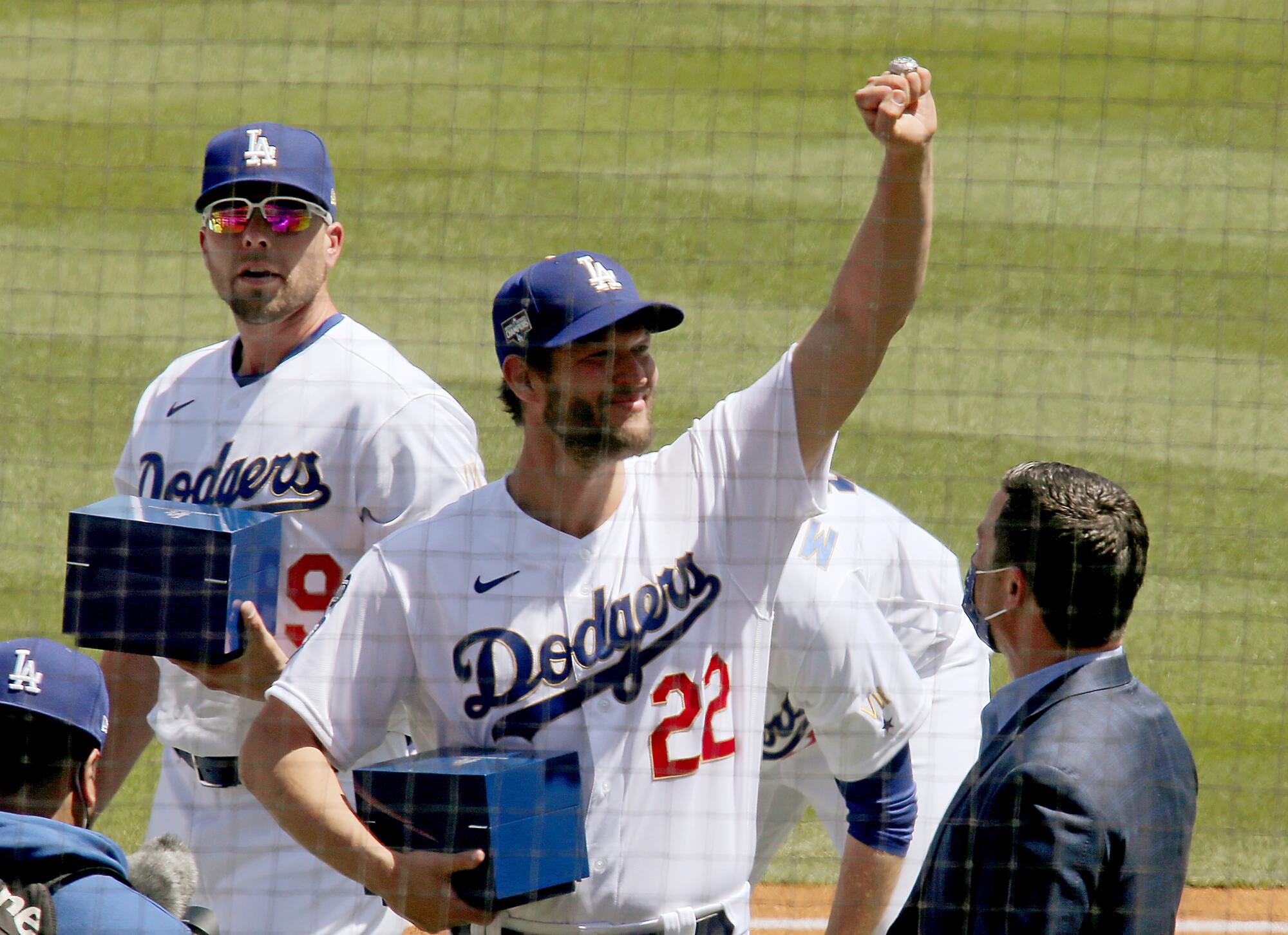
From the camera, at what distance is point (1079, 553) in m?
2.52

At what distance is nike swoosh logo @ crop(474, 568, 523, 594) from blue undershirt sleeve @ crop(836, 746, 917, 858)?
102 centimetres

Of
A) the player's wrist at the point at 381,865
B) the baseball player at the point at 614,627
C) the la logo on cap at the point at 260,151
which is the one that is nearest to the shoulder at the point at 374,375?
the la logo on cap at the point at 260,151

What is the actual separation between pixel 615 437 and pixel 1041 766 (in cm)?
90

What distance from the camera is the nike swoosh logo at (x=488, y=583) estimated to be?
2.67 meters

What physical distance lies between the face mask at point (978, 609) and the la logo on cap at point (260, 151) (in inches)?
73.5

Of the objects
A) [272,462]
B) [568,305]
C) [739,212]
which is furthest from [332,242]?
[739,212]

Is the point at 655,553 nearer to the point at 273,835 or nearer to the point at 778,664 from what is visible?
the point at 778,664

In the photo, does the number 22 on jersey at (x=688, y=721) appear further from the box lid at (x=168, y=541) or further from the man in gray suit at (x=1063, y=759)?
the box lid at (x=168, y=541)

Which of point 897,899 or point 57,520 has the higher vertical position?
point 57,520

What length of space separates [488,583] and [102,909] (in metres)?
0.83

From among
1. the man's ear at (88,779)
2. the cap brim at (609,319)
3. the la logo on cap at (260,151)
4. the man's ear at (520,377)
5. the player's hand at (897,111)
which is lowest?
the man's ear at (88,779)

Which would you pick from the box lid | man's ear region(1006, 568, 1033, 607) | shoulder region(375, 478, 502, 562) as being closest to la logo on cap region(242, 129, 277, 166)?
the box lid

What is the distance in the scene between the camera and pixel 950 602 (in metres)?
3.84

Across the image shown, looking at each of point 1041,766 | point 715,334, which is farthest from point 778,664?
point 715,334
